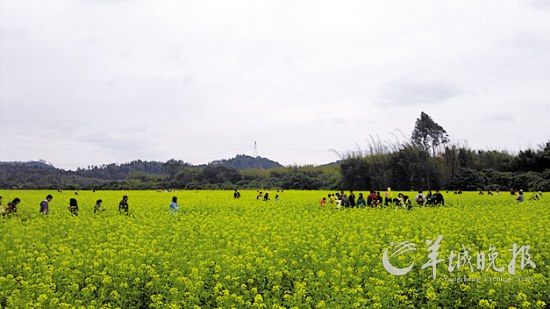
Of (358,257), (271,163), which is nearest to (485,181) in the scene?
(358,257)

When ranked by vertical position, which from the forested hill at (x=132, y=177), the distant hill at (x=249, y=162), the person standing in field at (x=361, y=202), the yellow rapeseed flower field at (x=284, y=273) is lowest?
the yellow rapeseed flower field at (x=284, y=273)

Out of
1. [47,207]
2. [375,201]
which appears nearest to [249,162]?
[375,201]

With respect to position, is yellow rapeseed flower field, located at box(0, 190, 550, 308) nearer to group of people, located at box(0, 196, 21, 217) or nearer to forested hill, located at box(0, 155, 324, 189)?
group of people, located at box(0, 196, 21, 217)

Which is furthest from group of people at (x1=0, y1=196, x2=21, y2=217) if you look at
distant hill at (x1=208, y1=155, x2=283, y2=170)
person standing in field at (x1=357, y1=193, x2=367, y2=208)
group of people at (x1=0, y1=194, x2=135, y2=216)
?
distant hill at (x1=208, y1=155, x2=283, y2=170)

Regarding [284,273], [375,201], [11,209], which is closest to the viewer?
[284,273]

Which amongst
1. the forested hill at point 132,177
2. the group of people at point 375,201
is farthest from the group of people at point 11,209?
the forested hill at point 132,177

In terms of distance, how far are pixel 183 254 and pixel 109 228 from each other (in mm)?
6137

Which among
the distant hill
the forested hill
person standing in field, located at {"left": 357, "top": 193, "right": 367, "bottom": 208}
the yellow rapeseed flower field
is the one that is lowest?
the yellow rapeseed flower field

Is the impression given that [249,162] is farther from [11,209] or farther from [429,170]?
[11,209]

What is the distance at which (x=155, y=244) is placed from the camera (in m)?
11.4

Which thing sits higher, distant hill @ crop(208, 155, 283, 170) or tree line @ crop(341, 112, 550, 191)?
distant hill @ crop(208, 155, 283, 170)

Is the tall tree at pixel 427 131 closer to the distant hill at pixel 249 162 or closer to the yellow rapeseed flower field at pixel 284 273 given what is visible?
the yellow rapeseed flower field at pixel 284 273

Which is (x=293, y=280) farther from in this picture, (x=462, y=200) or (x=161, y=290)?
(x=462, y=200)

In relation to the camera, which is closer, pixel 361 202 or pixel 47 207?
pixel 47 207
